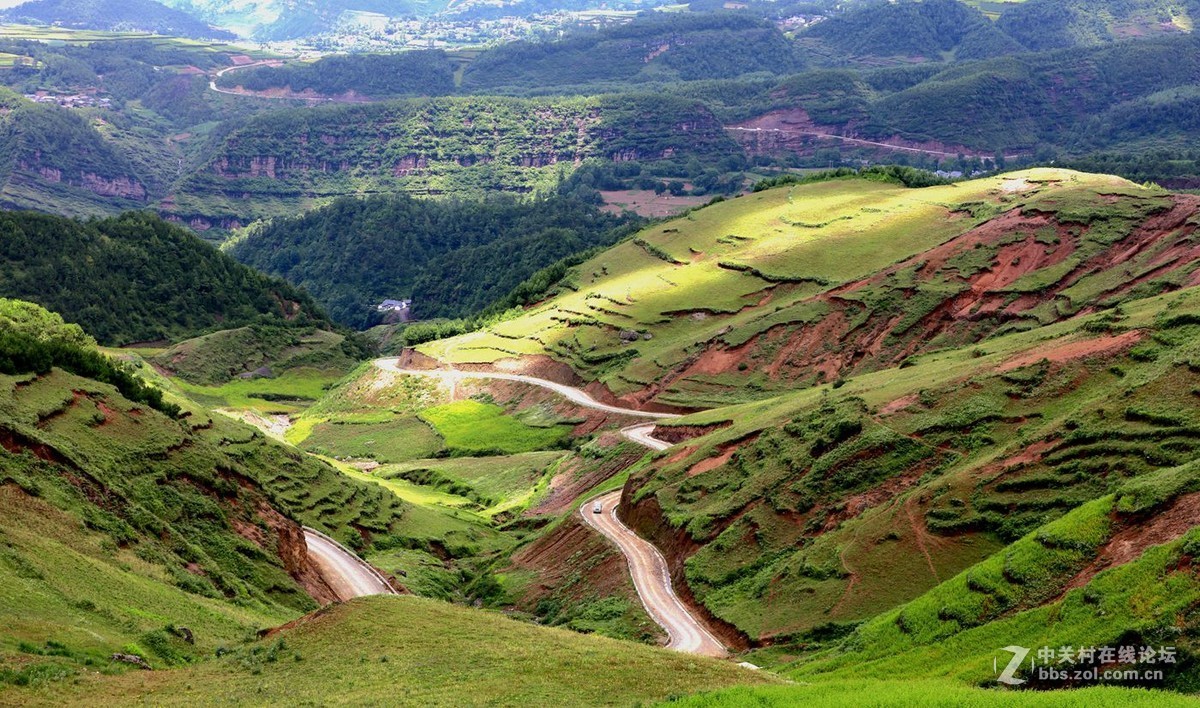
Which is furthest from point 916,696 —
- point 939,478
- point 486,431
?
point 486,431

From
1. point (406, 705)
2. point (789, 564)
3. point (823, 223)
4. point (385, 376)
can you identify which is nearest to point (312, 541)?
point (789, 564)

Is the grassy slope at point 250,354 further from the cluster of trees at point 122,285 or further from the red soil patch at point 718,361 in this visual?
the red soil patch at point 718,361

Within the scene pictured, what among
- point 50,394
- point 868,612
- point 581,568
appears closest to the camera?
point 868,612

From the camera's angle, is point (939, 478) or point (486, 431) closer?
point (939, 478)

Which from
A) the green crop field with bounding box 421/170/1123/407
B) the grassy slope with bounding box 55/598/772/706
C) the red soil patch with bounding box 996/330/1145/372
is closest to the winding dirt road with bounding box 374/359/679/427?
the green crop field with bounding box 421/170/1123/407

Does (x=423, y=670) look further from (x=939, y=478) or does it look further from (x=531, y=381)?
(x=531, y=381)

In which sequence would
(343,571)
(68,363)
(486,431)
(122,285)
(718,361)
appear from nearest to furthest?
(68,363) < (343,571) < (718,361) < (486,431) < (122,285)

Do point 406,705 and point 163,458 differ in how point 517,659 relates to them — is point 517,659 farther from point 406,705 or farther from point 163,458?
point 163,458
